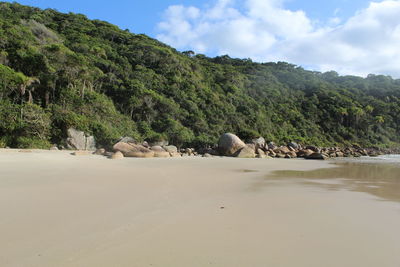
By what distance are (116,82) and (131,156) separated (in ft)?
46.8

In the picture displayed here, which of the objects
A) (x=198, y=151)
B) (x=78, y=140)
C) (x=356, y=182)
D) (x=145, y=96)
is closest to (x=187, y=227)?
(x=356, y=182)

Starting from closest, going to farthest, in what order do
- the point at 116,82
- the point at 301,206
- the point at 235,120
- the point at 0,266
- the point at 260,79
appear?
the point at 0,266, the point at 301,206, the point at 116,82, the point at 235,120, the point at 260,79

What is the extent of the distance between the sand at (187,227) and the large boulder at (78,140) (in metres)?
11.1

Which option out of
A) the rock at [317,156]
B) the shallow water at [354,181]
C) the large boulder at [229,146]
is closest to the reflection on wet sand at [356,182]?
the shallow water at [354,181]

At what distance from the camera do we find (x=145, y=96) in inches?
955

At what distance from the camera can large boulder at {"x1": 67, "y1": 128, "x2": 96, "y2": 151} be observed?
14.9 m

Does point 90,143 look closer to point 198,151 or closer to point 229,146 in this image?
point 198,151

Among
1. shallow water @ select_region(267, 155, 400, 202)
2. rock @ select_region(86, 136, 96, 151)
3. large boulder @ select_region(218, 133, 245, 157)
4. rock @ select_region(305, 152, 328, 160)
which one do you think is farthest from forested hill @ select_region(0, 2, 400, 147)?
shallow water @ select_region(267, 155, 400, 202)

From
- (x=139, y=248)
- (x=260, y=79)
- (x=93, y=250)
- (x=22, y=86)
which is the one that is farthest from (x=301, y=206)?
(x=260, y=79)

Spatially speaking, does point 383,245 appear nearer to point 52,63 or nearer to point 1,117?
point 1,117

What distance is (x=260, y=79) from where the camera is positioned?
48.4 metres

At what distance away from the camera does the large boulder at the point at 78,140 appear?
14.9 m

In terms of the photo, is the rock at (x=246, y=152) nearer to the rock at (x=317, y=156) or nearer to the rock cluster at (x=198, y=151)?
the rock cluster at (x=198, y=151)

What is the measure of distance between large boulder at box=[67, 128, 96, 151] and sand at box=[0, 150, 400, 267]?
11051 millimetres
